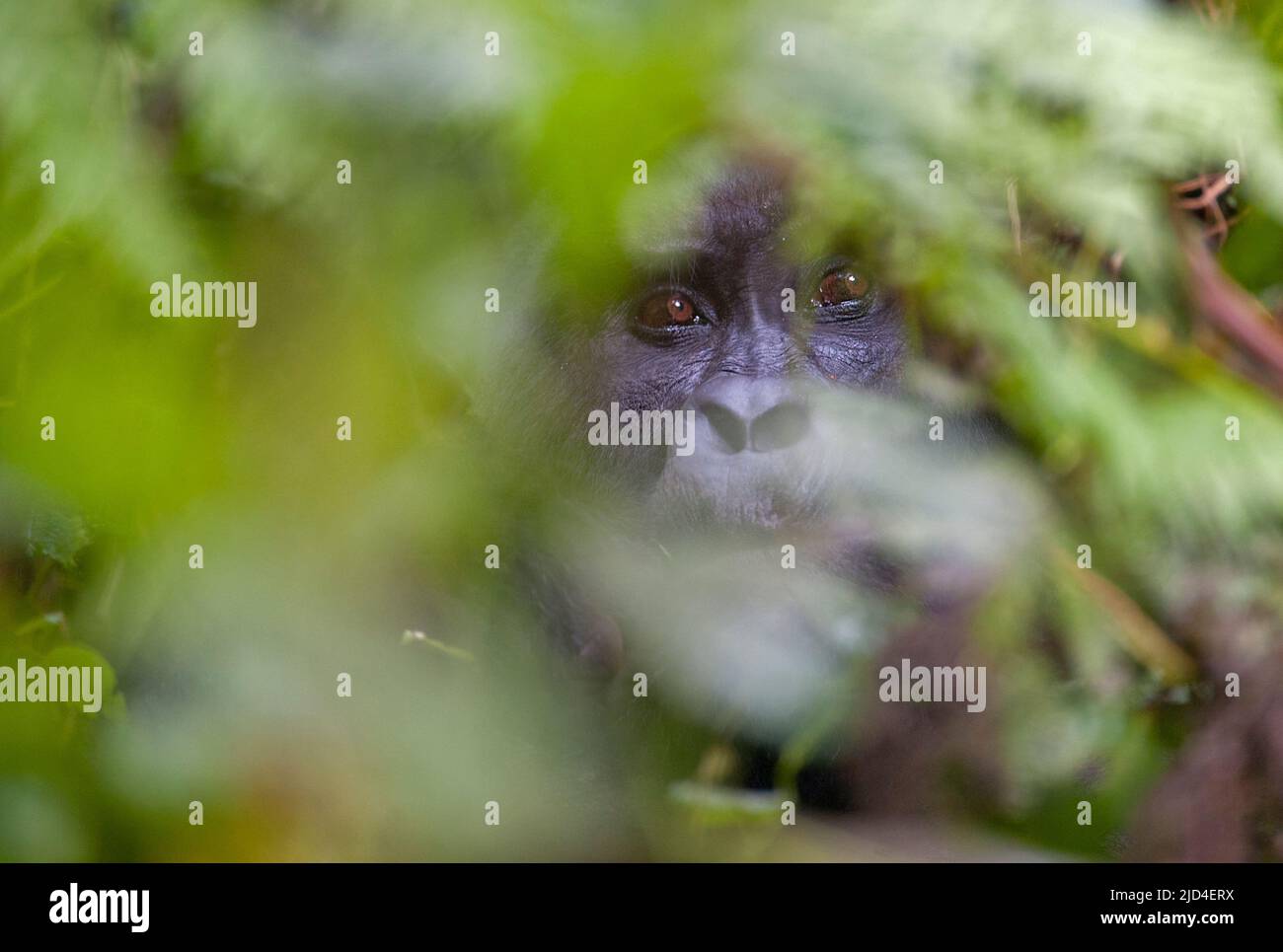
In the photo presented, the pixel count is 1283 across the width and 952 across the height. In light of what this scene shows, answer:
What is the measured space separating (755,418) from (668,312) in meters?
0.39

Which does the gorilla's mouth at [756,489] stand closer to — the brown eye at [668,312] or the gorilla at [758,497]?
the gorilla at [758,497]

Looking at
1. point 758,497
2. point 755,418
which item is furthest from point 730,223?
point 758,497

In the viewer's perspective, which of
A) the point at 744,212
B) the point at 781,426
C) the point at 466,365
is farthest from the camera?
the point at 744,212

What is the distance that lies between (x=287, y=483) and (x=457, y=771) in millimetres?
421

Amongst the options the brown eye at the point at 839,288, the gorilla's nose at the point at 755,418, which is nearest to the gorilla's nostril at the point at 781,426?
the gorilla's nose at the point at 755,418

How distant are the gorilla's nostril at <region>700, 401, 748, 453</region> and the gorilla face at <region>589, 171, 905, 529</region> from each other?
0.05 meters

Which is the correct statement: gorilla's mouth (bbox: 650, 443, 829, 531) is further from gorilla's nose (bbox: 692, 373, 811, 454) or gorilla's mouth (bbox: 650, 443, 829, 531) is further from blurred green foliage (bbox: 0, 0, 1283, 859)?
blurred green foliage (bbox: 0, 0, 1283, 859)

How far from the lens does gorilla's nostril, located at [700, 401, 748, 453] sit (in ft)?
6.72

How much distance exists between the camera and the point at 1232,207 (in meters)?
2.42

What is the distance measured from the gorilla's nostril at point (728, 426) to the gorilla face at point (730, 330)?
49 millimetres

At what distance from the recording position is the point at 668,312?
2328 millimetres

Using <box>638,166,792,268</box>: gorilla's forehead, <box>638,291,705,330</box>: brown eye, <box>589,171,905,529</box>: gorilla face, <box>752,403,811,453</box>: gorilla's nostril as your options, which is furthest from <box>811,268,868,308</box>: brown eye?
<box>752,403,811,453</box>: gorilla's nostril

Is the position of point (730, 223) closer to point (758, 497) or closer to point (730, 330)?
point (730, 330)
